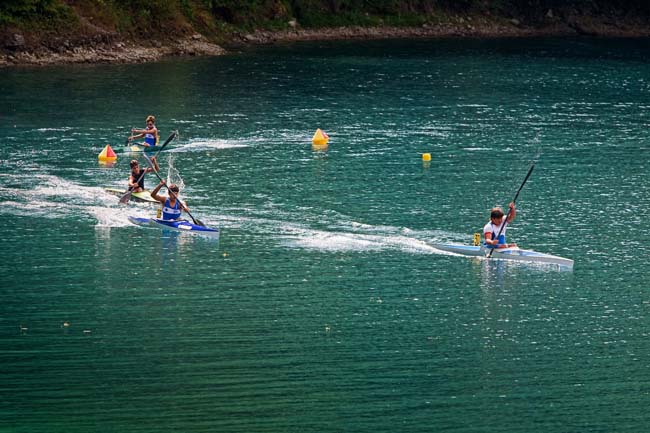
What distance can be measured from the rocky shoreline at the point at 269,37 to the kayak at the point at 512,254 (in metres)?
52.4

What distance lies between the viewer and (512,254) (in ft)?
150

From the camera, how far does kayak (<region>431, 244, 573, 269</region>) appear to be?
1779 inches

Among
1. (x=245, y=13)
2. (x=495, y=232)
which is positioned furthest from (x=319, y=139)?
(x=245, y=13)

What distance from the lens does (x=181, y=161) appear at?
62281 millimetres

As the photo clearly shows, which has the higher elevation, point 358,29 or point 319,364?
point 358,29

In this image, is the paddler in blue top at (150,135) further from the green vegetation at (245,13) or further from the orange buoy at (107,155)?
the green vegetation at (245,13)

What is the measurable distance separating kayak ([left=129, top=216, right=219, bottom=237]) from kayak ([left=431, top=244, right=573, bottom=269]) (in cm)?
865

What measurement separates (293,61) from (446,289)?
187 feet

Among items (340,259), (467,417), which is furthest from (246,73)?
(467,417)

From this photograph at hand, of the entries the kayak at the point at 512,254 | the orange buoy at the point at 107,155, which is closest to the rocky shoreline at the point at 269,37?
the orange buoy at the point at 107,155

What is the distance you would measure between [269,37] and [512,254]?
6709cm

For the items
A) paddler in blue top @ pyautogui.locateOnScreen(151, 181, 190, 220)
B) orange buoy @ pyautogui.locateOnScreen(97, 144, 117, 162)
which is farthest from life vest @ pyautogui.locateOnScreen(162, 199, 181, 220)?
orange buoy @ pyautogui.locateOnScreen(97, 144, 117, 162)

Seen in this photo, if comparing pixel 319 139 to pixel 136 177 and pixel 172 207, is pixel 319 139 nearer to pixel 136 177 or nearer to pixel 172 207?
pixel 136 177

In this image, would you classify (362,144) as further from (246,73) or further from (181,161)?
(246,73)
